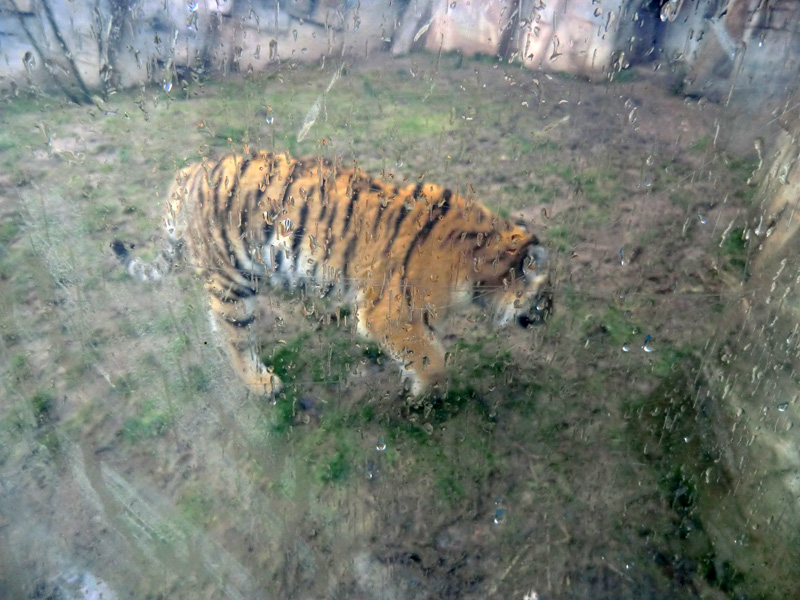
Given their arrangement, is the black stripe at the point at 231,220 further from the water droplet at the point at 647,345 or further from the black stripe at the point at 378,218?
the water droplet at the point at 647,345

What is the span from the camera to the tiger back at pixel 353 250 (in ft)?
2.68

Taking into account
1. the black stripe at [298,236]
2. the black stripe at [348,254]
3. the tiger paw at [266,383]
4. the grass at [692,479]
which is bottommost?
the grass at [692,479]

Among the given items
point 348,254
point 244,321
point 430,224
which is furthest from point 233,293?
point 430,224

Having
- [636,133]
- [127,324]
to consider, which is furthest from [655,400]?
[127,324]

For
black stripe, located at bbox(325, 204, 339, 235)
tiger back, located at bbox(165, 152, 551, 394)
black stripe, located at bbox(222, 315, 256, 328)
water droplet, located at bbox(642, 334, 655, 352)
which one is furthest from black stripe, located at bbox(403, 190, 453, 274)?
water droplet, located at bbox(642, 334, 655, 352)

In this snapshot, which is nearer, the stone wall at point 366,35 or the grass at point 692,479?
the stone wall at point 366,35

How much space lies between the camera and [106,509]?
2.81ft

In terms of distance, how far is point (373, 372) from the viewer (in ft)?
2.88

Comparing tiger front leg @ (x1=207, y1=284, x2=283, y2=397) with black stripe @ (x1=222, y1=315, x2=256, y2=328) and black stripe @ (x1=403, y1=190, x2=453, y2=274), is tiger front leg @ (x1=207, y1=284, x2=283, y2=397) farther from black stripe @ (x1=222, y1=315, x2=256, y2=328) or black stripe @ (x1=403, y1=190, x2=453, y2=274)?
black stripe @ (x1=403, y1=190, x2=453, y2=274)

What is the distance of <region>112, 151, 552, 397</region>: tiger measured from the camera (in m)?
0.82

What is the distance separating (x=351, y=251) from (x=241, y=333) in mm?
185

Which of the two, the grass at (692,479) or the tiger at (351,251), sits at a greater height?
the tiger at (351,251)

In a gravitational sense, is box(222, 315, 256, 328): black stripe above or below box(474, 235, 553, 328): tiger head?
below

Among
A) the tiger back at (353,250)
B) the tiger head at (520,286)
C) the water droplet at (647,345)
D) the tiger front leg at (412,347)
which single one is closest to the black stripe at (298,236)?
the tiger back at (353,250)
